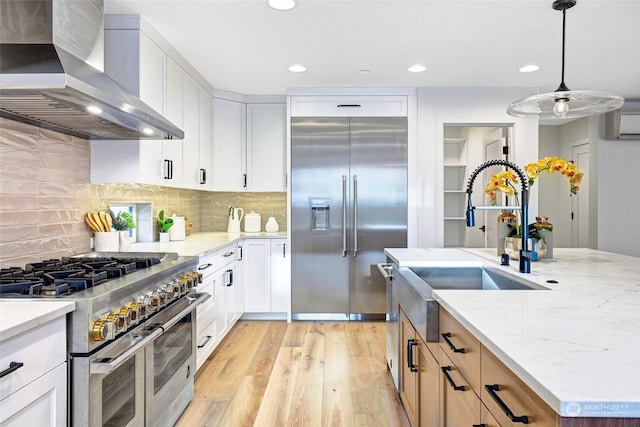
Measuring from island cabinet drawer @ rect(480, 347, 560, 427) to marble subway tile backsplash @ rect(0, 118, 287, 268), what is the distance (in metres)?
2.13

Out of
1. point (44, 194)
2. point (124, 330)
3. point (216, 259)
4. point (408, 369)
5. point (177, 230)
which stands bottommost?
point (408, 369)

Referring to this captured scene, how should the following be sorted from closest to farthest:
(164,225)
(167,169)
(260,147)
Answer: (167,169), (164,225), (260,147)

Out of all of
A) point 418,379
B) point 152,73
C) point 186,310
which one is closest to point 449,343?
point 418,379

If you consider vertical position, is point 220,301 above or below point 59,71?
below

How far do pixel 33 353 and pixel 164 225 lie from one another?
228cm

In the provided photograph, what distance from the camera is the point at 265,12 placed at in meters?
2.42

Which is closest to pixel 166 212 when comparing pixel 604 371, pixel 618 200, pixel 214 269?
pixel 214 269

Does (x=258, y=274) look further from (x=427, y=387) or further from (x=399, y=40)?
(x=427, y=387)

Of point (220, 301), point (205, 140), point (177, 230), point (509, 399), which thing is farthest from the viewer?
point (205, 140)

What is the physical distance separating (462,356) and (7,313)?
4.64 ft

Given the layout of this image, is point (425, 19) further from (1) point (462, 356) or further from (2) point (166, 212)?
(2) point (166, 212)

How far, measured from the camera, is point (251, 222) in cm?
443

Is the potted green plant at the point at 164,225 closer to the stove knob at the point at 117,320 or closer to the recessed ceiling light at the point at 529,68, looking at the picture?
the stove knob at the point at 117,320

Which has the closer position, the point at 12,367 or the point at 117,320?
the point at 12,367
